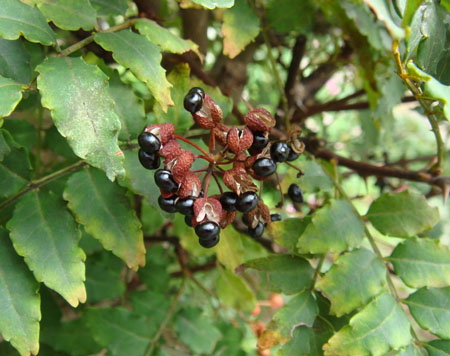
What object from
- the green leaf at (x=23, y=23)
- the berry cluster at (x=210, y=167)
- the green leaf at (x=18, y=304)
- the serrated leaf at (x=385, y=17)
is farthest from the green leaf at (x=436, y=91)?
the green leaf at (x=18, y=304)

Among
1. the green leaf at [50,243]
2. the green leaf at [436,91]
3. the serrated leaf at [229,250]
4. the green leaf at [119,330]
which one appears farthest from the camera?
the green leaf at [119,330]

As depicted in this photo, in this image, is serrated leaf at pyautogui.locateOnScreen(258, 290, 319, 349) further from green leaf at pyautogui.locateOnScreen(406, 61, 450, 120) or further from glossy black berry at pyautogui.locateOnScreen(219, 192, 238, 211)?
green leaf at pyautogui.locateOnScreen(406, 61, 450, 120)

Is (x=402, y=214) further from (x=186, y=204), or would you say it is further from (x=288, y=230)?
(x=186, y=204)

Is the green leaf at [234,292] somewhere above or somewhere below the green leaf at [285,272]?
below

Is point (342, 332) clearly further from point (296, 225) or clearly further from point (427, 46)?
point (427, 46)

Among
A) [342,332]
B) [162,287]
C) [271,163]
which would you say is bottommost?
[162,287]

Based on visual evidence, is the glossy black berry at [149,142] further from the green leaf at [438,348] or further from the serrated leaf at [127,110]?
the green leaf at [438,348]

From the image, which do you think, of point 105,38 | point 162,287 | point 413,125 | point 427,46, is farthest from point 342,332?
point 413,125

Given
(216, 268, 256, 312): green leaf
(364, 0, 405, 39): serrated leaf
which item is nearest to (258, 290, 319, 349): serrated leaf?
(216, 268, 256, 312): green leaf
